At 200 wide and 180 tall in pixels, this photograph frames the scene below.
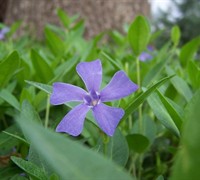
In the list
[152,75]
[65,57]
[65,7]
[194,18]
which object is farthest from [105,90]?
[194,18]

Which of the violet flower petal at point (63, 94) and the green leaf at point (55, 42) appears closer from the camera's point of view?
the violet flower petal at point (63, 94)

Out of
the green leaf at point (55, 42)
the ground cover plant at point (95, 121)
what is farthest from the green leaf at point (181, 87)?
the green leaf at point (55, 42)

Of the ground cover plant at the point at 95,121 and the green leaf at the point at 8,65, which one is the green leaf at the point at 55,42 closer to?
the ground cover plant at the point at 95,121

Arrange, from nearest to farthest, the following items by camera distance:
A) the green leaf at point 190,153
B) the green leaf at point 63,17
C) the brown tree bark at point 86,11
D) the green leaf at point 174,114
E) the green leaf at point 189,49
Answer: the green leaf at point 190,153
the green leaf at point 174,114
the green leaf at point 189,49
the green leaf at point 63,17
the brown tree bark at point 86,11

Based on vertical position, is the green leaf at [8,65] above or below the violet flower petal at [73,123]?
above

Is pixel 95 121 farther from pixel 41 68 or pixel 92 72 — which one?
pixel 41 68

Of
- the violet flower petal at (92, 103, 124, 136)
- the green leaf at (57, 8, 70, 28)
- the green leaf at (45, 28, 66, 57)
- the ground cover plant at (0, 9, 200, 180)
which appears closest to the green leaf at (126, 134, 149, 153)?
the ground cover plant at (0, 9, 200, 180)

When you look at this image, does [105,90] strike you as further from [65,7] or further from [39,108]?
[65,7]
